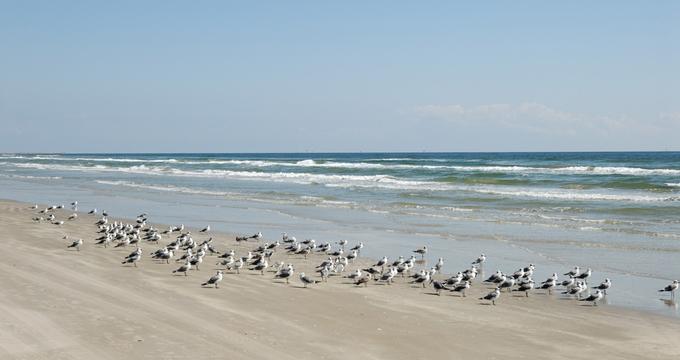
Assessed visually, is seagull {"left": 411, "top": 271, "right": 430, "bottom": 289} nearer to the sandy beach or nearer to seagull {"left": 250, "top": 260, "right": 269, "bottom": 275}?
the sandy beach

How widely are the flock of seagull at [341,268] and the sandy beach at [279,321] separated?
0.27m

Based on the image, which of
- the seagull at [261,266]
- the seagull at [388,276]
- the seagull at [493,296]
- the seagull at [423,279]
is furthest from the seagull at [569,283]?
the seagull at [261,266]

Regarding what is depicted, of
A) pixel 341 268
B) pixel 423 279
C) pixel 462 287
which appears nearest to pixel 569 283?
pixel 462 287

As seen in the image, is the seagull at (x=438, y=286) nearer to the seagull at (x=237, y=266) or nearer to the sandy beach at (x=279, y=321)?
the sandy beach at (x=279, y=321)

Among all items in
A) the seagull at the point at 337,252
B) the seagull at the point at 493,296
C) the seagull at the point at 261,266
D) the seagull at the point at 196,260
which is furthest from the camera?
the seagull at the point at 337,252

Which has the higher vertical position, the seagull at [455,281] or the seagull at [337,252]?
the seagull at [455,281]

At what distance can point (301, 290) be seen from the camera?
14.7 meters

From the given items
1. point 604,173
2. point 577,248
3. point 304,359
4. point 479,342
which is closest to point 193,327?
point 304,359

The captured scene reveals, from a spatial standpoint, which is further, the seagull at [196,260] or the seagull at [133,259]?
the seagull at [133,259]

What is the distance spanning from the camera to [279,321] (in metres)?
11.5

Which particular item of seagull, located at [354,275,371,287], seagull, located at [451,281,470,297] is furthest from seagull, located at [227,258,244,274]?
seagull, located at [451,281,470,297]

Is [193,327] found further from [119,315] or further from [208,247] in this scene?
[208,247]

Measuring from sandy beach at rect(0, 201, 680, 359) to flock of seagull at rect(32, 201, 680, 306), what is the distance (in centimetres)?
27

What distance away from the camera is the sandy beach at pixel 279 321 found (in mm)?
9766
